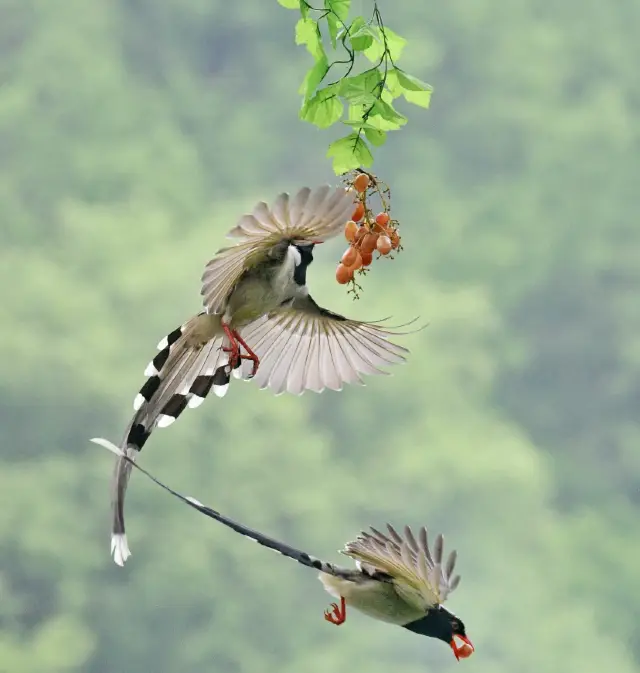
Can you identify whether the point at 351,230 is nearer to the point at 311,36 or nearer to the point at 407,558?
the point at 311,36

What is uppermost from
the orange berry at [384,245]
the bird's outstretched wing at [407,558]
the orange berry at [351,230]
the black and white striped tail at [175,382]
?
the bird's outstretched wing at [407,558]

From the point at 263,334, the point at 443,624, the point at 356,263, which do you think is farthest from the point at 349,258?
the point at 443,624

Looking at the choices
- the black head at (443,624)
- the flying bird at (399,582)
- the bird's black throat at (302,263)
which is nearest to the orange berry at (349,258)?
the bird's black throat at (302,263)

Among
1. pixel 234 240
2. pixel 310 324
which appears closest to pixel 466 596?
pixel 310 324

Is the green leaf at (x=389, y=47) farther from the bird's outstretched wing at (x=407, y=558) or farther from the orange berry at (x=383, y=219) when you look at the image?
the bird's outstretched wing at (x=407, y=558)

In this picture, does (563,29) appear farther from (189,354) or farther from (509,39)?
(189,354)

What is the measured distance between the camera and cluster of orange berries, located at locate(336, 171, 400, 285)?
915 millimetres

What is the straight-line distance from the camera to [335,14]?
2.91 feet

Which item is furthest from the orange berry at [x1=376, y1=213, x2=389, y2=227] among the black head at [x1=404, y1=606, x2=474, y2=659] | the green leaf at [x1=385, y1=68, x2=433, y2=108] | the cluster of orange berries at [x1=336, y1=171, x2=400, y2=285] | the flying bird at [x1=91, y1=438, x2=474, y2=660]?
the black head at [x1=404, y1=606, x2=474, y2=659]

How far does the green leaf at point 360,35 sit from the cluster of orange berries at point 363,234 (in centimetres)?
11

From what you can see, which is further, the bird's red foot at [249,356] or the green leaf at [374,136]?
the bird's red foot at [249,356]

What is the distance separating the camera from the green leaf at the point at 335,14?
0.89 metres

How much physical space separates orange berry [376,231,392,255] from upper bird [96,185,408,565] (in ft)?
0.17

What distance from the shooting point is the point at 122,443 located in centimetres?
108
